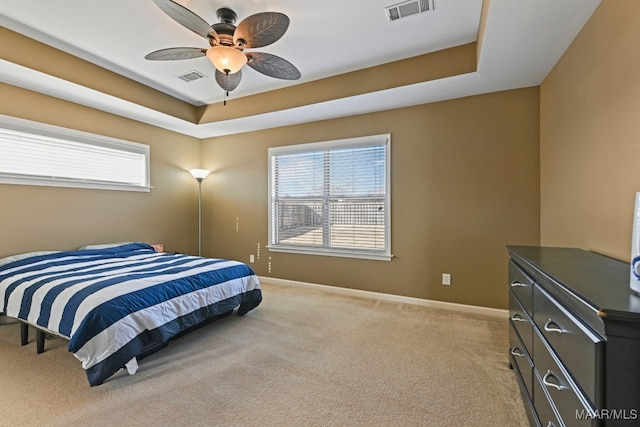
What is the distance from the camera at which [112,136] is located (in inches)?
154

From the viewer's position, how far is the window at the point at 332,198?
3826 mm

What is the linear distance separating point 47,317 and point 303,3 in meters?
3.00

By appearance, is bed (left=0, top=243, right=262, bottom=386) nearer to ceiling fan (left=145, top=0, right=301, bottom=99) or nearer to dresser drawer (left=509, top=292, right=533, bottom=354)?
ceiling fan (left=145, top=0, right=301, bottom=99)

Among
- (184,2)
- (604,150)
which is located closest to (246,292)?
(184,2)

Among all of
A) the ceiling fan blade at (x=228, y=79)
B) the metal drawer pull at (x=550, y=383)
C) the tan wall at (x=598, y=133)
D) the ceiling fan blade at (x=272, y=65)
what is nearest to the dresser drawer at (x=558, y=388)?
the metal drawer pull at (x=550, y=383)

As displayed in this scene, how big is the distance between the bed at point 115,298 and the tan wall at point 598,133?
9.51 feet

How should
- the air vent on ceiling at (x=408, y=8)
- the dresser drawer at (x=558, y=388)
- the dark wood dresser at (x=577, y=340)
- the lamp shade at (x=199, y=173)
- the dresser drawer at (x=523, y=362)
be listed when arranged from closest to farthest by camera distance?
the dark wood dresser at (x=577, y=340) < the dresser drawer at (x=558, y=388) < the dresser drawer at (x=523, y=362) < the air vent on ceiling at (x=408, y=8) < the lamp shade at (x=199, y=173)

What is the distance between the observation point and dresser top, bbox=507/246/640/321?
81 cm

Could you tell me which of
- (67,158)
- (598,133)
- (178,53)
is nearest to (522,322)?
(598,133)

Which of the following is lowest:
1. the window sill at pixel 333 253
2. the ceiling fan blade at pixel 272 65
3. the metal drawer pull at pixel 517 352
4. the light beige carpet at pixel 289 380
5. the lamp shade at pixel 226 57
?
the light beige carpet at pixel 289 380

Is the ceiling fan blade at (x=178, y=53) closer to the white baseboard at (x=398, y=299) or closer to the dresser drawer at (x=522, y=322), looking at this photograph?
the dresser drawer at (x=522, y=322)

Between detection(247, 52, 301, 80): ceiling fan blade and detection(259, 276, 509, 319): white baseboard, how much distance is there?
2.76 meters

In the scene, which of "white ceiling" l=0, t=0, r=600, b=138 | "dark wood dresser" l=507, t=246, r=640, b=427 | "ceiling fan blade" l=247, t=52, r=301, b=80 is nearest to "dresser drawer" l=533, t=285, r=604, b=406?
"dark wood dresser" l=507, t=246, r=640, b=427

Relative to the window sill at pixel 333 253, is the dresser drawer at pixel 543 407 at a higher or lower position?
lower
